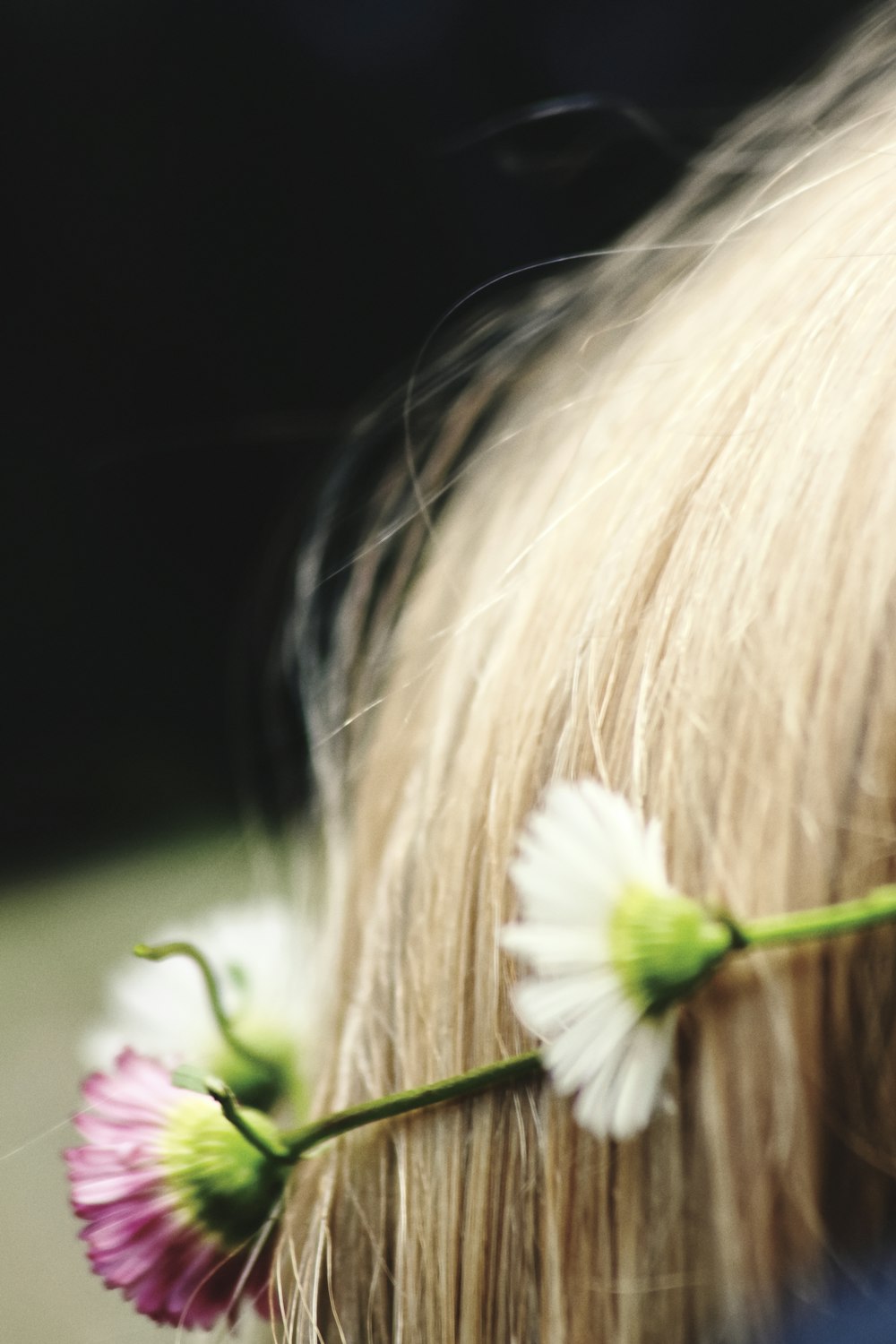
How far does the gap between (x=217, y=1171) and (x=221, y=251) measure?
0.92 metres

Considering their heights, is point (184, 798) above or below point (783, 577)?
above

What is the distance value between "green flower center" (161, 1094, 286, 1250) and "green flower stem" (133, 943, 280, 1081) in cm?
3

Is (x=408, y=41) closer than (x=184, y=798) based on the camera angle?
Yes

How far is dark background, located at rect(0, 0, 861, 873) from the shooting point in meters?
1.02

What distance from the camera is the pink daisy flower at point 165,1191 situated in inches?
11.9

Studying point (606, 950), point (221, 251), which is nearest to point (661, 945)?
point (606, 950)

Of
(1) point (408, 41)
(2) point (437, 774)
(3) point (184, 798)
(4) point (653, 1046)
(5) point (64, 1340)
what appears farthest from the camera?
(3) point (184, 798)

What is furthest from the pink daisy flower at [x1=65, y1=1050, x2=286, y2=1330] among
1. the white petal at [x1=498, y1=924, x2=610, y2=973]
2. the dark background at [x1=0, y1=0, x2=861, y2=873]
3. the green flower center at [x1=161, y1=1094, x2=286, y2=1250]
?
the dark background at [x1=0, y1=0, x2=861, y2=873]

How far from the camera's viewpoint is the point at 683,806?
28 centimetres

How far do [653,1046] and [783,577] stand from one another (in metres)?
0.11

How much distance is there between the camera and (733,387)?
325 millimetres

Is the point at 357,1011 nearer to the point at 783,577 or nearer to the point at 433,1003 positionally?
the point at 433,1003

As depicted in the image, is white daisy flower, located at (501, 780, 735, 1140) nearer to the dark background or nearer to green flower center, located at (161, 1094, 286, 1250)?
green flower center, located at (161, 1094, 286, 1250)

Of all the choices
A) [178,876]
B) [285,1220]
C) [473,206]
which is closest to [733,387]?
[285,1220]
